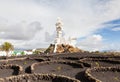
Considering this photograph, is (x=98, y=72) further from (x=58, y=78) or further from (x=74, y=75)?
(x=58, y=78)

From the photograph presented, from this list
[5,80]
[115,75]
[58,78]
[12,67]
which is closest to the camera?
[5,80]

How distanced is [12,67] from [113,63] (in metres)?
20.8

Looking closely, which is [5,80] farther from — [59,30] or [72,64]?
[59,30]

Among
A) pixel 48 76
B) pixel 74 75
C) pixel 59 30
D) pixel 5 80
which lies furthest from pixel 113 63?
pixel 59 30

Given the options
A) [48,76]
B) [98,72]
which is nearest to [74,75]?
[98,72]

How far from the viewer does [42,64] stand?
170 feet

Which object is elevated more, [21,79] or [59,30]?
[59,30]

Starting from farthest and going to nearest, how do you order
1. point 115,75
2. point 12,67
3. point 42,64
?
1. point 42,64
2. point 12,67
3. point 115,75

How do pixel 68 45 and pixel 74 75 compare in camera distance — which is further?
pixel 68 45

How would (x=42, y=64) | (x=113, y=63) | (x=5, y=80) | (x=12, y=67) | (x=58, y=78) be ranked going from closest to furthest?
(x=5, y=80)
(x=58, y=78)
(x=12, y=67)
(x=42, y=64)
(x=113, y=63)

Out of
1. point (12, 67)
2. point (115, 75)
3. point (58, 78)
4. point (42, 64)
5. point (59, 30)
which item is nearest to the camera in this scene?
point (58, 78)

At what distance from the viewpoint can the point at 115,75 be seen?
133 feet

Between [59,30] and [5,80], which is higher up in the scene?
[59,30]

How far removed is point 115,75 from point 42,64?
1613 cm
